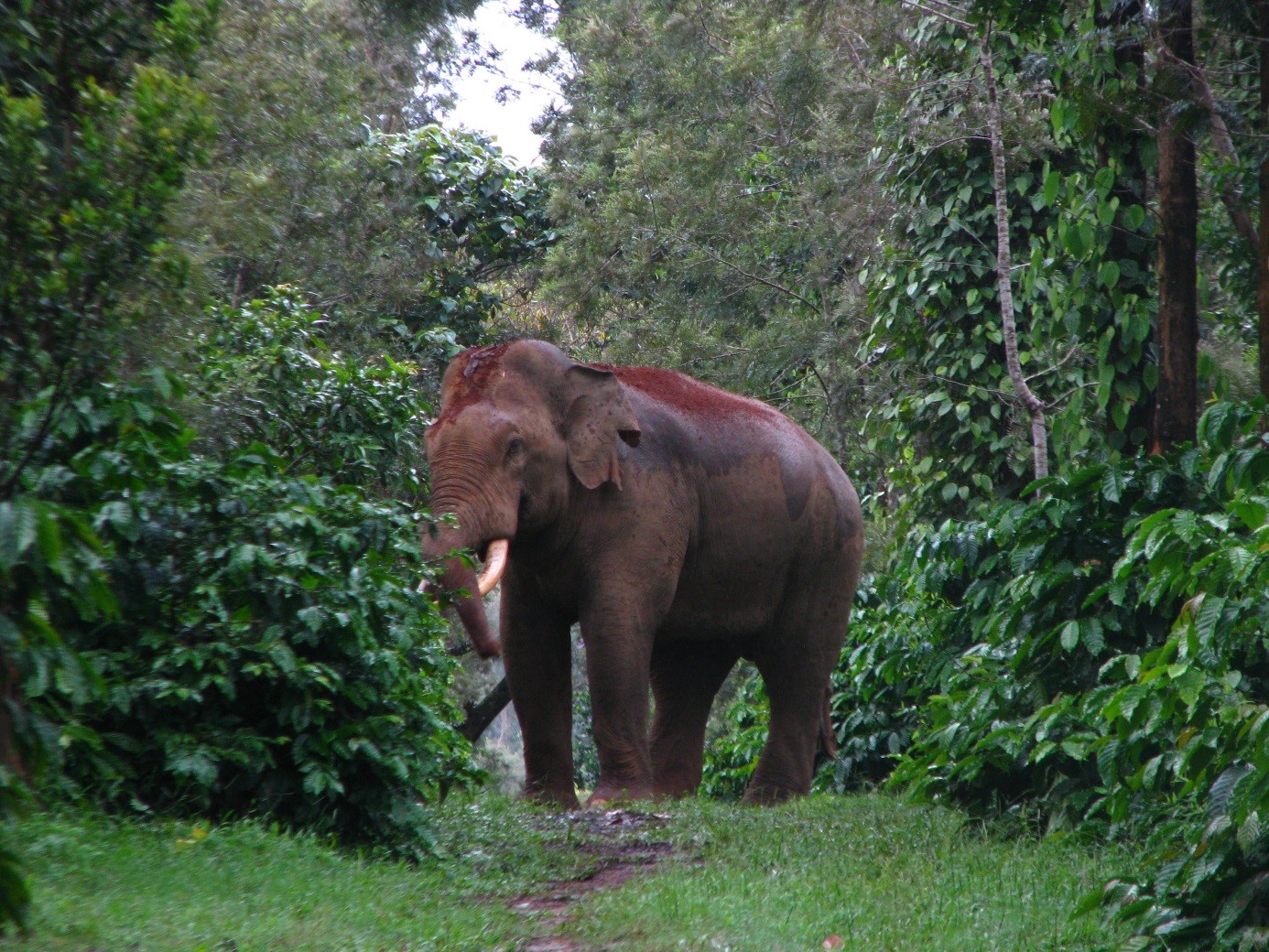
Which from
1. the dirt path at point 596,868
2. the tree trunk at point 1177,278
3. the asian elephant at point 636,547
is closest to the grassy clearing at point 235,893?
the dirt path at point 596,868

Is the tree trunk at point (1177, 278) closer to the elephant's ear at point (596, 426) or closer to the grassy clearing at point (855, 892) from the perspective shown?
the grassy clearing at point (855, 892)

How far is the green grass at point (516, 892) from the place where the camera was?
201 inches

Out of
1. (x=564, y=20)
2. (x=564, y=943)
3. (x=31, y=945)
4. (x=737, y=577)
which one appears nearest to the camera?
(x=31, y=945)

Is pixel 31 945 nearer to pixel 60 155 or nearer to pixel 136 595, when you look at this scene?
pixel 136 595

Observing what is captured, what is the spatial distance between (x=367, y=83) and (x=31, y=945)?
13605 millimetres

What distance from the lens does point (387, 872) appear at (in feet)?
21.4

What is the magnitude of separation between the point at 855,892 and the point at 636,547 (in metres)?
3.79

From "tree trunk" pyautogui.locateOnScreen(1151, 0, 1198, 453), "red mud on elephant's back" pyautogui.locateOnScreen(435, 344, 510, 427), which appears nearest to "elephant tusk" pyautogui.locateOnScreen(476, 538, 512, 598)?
"red mud on elephant's back" pyautogui.locateOnScreen(435, 344, 510, 427)

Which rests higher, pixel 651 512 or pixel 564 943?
pixel 651 512

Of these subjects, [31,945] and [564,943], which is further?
[564,943]

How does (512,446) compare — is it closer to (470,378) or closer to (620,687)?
(470,378)


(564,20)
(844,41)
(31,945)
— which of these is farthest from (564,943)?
(564,20)

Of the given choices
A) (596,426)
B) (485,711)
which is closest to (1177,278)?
(596,426)

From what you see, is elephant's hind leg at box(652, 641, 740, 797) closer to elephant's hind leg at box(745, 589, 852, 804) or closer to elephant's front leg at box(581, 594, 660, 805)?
elephant's hind leg at box(745, 589, 852, 804)
